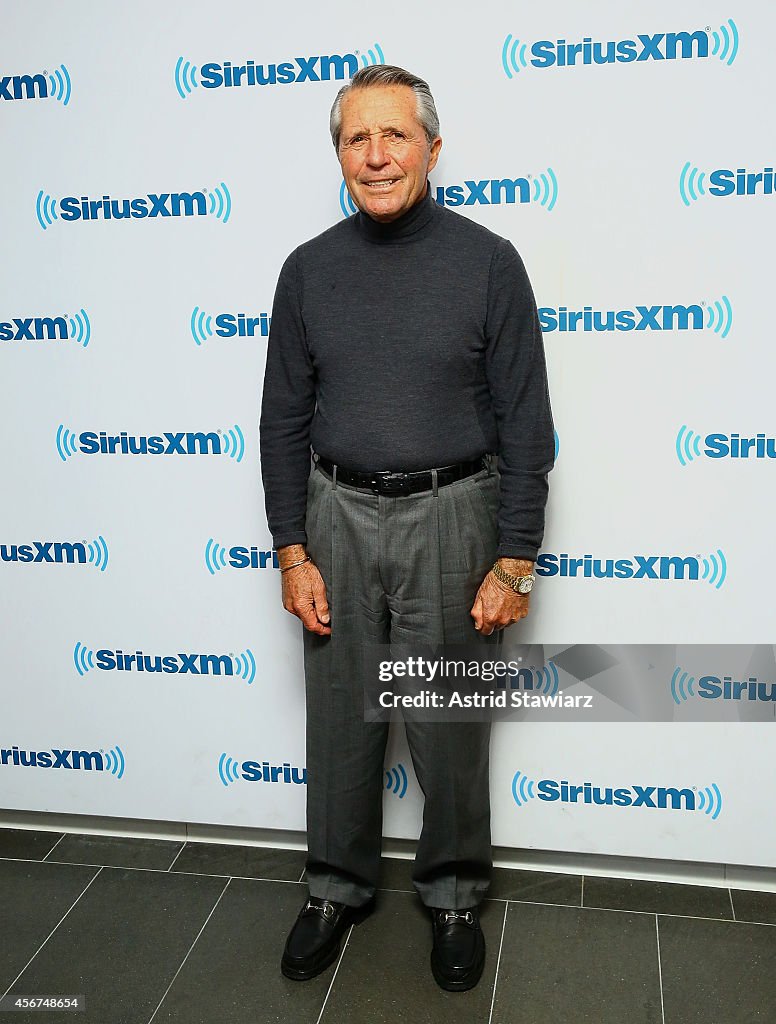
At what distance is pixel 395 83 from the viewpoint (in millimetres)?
1890

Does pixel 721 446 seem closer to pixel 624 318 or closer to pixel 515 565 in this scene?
pixel 624 318

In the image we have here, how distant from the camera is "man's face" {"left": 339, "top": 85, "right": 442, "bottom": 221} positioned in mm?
1877

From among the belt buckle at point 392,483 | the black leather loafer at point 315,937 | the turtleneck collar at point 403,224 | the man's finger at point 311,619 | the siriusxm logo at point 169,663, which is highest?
the turtleneck collar at point 403,224

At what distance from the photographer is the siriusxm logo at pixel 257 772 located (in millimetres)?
2580

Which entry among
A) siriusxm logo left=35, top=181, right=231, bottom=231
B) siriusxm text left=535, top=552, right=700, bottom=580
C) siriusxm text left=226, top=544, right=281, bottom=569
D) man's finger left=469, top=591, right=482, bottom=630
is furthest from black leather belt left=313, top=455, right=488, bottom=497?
siriusxm logo left=35, top=181, right=231, bottom=231

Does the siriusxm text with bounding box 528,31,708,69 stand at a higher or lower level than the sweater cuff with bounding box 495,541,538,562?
higher

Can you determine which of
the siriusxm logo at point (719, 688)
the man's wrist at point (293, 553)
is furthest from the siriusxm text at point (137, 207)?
the siriusxm logo at point (719, 688)

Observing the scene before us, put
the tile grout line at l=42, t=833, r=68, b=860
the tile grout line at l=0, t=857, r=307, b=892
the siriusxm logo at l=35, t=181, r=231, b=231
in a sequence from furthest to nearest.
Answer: the tile grout line at l=42, t=833, r=68, b=860, the tile grout line at l=0, t=857, r=307, b=892, the siriusxm logo at l=35, t=181, r=231, b=231

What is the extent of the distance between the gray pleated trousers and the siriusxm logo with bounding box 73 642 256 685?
342 millimetres

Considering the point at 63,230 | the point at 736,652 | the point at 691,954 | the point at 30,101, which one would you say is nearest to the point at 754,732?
the point at 736,652

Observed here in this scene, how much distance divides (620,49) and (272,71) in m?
0.71

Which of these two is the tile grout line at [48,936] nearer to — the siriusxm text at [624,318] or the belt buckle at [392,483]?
the belt buckle at [392,483]

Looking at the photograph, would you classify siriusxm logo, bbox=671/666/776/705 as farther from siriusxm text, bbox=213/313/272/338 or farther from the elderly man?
siriusxm text, bbox=213/313/272/338

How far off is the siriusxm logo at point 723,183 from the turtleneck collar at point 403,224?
0.52 metres
